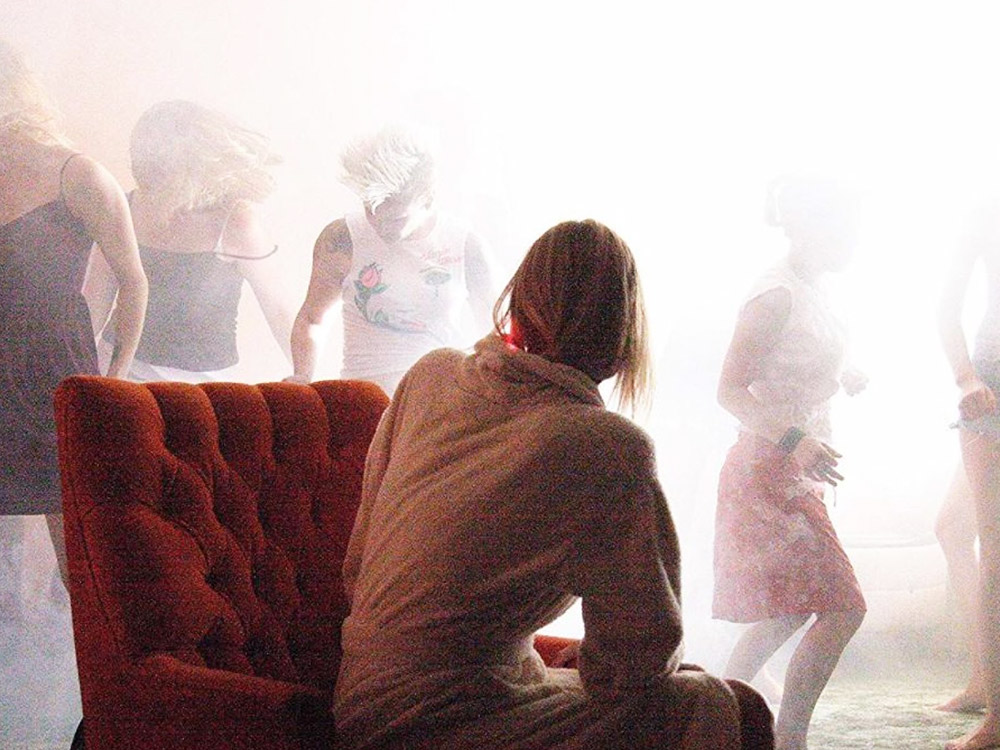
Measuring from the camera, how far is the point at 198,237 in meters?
3.36

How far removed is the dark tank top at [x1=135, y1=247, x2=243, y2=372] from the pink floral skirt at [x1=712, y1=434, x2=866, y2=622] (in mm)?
1479

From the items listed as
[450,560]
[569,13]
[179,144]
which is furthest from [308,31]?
[450,560]

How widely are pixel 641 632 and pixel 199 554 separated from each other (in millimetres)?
737

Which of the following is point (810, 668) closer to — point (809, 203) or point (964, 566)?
point (964, 566)

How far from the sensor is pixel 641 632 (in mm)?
1463

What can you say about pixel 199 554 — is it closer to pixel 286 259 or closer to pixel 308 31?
pixel 286 259

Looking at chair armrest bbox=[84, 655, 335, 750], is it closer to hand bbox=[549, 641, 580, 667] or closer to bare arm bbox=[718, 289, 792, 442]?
hand bbox=[549, 641, 580, 667]

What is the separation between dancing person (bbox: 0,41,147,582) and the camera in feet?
10.4

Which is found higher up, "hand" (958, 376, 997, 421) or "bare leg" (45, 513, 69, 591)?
"hand" (958, 376, 997, 421)

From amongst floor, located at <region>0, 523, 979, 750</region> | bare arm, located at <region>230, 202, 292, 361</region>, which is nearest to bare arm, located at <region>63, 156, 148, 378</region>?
bare arm, located at <region>230, 202, 292, 361</region>

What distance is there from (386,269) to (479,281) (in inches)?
11.2

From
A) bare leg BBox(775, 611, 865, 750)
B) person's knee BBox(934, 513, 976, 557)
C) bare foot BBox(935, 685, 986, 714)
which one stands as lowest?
bare foot BBox(935, 685, 986, 714)

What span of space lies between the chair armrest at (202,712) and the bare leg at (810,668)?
6.79 feet

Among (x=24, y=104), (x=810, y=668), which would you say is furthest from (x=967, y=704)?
(x=24, y=104)
